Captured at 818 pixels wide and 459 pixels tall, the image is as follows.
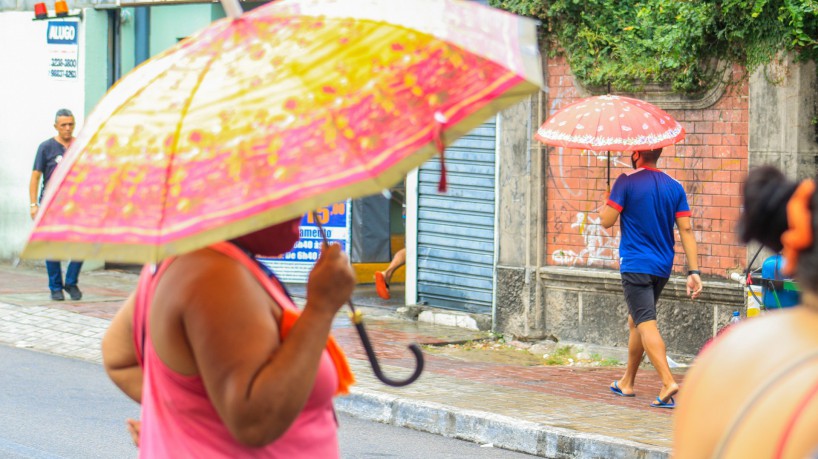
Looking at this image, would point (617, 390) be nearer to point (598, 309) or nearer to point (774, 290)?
point (774, 290)

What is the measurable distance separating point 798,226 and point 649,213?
667 centimetres

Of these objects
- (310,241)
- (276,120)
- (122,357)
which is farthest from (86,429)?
(310,241)

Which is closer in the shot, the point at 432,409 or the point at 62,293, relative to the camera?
the point at 432,409

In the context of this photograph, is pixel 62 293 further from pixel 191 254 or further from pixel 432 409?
pixel 191 254

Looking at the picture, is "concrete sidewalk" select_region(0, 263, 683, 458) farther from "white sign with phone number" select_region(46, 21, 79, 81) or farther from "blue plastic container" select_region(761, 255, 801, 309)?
"white sign with phone number" select_region(46, 21, 79, 81)

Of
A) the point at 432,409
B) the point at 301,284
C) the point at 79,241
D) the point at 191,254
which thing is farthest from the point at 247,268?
the point at 301,284

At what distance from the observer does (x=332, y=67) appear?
2.65 meters

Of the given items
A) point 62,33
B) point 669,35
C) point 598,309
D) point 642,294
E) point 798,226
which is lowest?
point 598,309

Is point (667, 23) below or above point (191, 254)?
above

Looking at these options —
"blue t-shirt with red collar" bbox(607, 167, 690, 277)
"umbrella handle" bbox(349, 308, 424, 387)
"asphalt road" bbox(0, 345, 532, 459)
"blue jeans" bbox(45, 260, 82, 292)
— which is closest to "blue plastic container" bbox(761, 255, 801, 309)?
"blue t-shirt with red collar" bbox(607, 167, 690, 277)

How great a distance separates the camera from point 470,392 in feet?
29.7

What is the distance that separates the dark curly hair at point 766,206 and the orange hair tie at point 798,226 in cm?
13

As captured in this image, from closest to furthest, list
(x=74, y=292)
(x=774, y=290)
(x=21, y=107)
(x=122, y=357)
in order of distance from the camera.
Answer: (x=122, y=357) → (x=774, y=290) → (x=74, y=292) → (x=21, y=107)

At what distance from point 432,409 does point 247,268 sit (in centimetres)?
571
